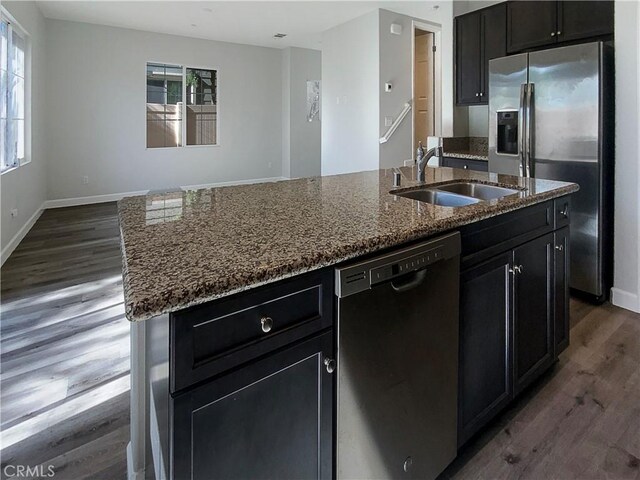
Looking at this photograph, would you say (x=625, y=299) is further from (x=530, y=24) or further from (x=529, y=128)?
(x=530, y=24)

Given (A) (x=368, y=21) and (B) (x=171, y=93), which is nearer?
(A) (x=368, y=21)

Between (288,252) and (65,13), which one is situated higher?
(65,13)

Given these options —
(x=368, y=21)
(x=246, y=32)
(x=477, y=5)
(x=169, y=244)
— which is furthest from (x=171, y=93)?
(x=169, y=244)

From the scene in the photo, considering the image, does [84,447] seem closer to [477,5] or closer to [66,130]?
[477,5]

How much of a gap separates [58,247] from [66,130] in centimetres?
307

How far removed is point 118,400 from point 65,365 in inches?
19.2

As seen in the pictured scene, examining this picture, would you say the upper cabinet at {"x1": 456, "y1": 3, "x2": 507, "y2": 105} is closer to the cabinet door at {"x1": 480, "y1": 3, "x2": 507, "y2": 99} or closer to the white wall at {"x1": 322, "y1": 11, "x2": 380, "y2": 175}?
the cabinet door at {"x1": 480, "y1": 3, "x2": 507, "y2": 99}

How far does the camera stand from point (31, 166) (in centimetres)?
523

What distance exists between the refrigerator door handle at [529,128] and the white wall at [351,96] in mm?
2873

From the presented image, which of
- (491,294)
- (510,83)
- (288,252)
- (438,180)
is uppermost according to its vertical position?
(510,83)

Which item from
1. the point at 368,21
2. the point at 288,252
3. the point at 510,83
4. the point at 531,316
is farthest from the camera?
the point at 368,21

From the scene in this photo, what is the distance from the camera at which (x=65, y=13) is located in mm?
5961

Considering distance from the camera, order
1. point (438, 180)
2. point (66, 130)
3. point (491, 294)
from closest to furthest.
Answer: point (491, 294)
point (438, 180)
point (66, 130)

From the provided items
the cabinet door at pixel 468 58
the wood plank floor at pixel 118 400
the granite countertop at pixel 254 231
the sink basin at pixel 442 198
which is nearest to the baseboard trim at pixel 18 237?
the wood plank floor at pixel 118 400
